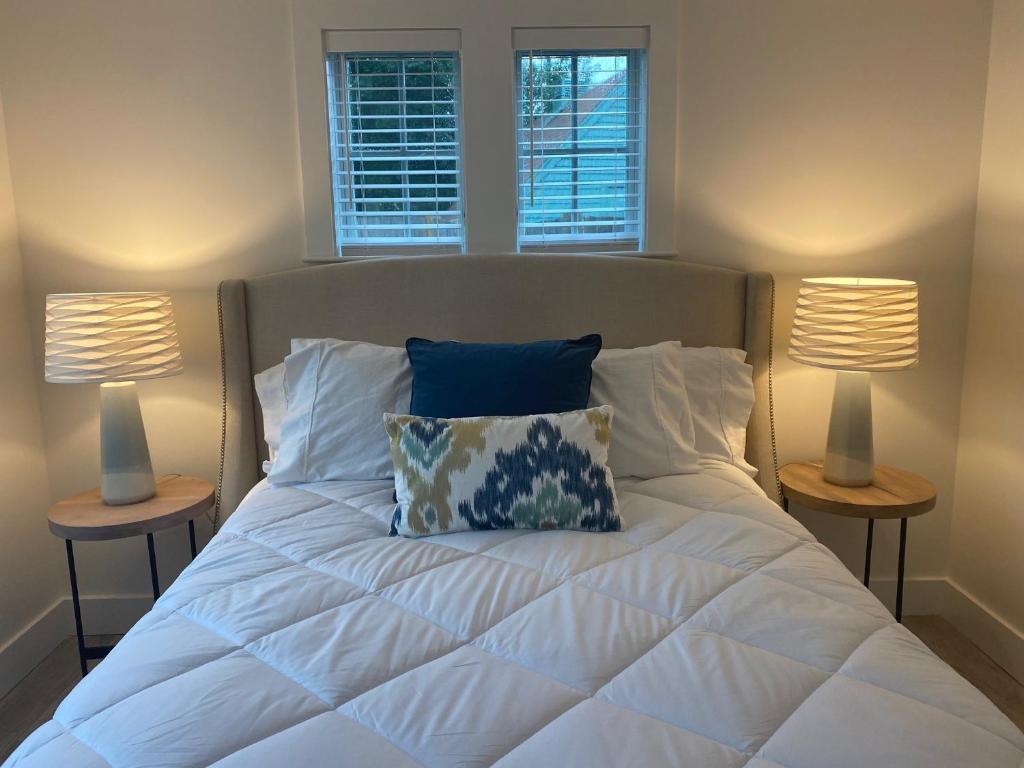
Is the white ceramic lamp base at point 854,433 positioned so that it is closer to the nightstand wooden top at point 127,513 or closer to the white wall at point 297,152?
the white wall at point 297,152

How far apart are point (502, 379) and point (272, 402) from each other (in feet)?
2.69

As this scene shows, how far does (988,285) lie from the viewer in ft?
8.25

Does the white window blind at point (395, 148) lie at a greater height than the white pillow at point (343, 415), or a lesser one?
greater

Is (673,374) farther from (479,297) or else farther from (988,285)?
(988,285)

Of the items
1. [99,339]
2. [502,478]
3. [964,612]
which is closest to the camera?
[502,478]

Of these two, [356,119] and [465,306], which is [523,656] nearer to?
[465,306]

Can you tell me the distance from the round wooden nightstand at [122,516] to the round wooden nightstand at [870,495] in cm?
183

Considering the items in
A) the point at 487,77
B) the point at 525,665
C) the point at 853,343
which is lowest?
the point at 525,665

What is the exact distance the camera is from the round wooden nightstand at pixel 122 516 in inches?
83.7

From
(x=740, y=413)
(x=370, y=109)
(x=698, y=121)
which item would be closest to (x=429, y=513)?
(x=740, y=413)

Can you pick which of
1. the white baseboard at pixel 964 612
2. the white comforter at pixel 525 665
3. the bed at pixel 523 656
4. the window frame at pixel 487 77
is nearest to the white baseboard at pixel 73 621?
the bed at pixel 523 656

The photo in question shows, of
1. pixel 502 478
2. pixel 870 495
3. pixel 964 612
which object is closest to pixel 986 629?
pixel 964 612

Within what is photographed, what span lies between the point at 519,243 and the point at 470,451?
3.49 ft

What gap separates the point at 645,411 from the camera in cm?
219
